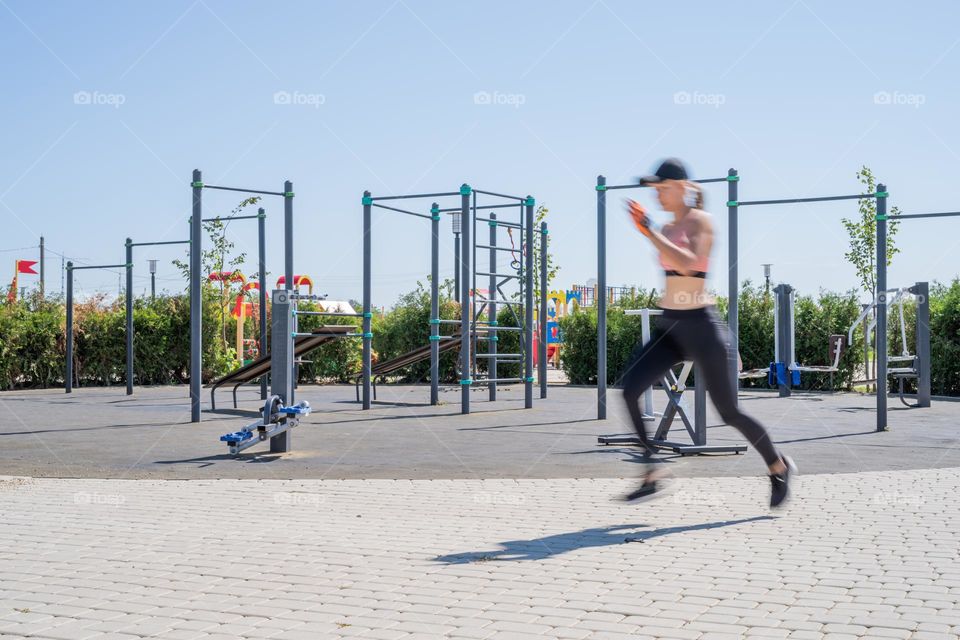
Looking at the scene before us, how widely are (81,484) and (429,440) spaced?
11.6 ft

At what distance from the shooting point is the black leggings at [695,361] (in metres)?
4.70

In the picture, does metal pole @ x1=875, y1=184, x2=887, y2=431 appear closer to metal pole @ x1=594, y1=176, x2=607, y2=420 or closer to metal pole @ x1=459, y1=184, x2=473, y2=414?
metal pole @ x1=594, y1=176, x2=607, y2=420

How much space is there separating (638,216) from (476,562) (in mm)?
1735

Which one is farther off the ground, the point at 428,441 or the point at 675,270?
the point at 675,270

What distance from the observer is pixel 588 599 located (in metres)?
3.53

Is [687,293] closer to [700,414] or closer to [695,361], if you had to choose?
[695,361]

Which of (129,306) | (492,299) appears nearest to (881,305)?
(492,299)

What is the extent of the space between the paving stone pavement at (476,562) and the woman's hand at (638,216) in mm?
1446

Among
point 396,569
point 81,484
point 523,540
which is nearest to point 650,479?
point 523,540

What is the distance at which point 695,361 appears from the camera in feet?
15.7

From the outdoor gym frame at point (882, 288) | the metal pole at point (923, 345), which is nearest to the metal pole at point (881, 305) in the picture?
the outdoor gym frame at point (882, 288)

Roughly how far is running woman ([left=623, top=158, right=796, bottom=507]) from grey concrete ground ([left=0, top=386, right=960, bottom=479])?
6.65 ft

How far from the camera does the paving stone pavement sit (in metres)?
3.23

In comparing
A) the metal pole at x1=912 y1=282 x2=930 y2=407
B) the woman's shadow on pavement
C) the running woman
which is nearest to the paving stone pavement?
the woman's shadow on pavement
